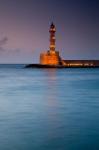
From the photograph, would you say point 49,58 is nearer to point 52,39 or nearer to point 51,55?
point 51,55

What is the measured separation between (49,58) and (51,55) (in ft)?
4.52

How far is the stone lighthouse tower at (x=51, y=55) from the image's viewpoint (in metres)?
75.1

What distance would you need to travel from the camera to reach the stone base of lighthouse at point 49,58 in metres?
75.1

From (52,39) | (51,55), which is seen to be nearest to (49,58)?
(51,55)

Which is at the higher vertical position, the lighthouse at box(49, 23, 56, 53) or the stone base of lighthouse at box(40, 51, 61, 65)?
the lighthouse at box(49, 23, 56, 53)

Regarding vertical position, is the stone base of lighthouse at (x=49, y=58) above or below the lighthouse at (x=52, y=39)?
below

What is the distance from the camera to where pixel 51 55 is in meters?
75.1

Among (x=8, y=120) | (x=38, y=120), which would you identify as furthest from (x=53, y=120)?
(x=8, y=120)

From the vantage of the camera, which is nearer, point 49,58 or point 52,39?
point 52,39

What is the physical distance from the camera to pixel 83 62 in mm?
100375

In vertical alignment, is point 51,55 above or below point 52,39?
below

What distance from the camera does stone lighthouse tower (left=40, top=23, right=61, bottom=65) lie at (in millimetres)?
75062

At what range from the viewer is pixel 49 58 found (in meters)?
76.2

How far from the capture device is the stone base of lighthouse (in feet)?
246
